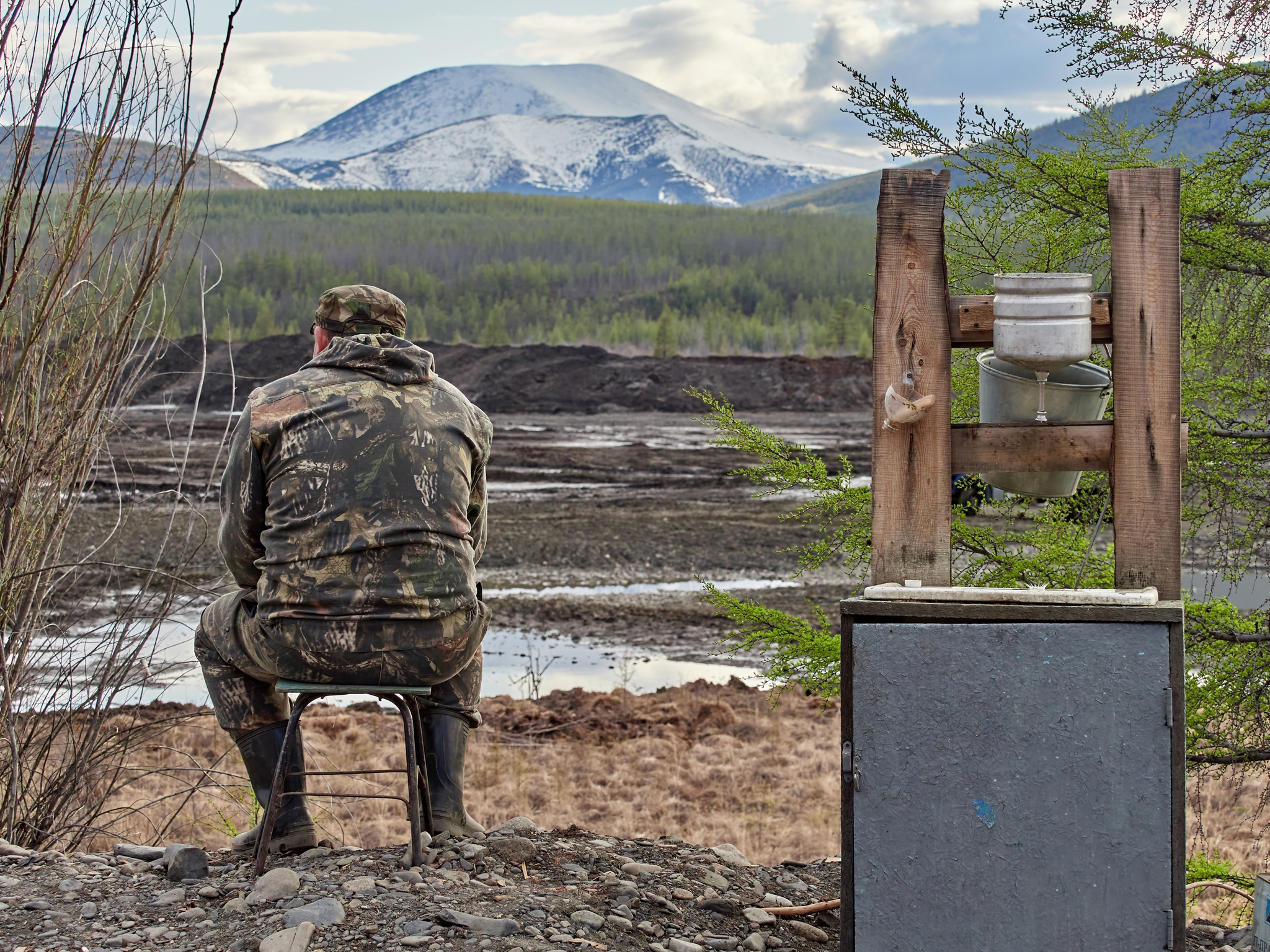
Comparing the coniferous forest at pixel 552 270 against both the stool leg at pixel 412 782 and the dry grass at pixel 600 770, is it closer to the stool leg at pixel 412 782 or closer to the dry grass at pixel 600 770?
the dry grass at pixel 600 770

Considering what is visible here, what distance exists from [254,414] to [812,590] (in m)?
10.3

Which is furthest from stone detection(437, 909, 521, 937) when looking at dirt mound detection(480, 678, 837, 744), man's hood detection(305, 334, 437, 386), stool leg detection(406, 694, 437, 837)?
dirt mound detection(480, 678, 837, 744)

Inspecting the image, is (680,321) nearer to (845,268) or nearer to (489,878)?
(845,268)

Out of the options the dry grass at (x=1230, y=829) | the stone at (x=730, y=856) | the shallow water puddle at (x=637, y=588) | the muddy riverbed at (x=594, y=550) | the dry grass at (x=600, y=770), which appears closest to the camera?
the stone at (x=730, y=856)

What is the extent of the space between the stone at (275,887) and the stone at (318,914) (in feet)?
0.37

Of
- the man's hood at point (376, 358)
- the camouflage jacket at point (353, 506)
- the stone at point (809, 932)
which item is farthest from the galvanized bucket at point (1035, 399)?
the man's hood at point (376, 358)

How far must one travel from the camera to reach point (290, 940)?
275 centimetres

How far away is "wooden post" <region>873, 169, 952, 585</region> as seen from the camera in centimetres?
262

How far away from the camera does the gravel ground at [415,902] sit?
284 cm

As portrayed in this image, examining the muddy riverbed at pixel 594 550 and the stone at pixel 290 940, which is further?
the muddy riverbed at pixel 594 550

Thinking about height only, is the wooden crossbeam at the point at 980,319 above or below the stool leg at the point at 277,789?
above

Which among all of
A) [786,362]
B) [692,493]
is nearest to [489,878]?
[692,493]

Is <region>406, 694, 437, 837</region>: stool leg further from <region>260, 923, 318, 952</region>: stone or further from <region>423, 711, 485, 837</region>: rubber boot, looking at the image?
<region>260, 923, 318, 952</region>: stone

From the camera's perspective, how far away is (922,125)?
187 inches
